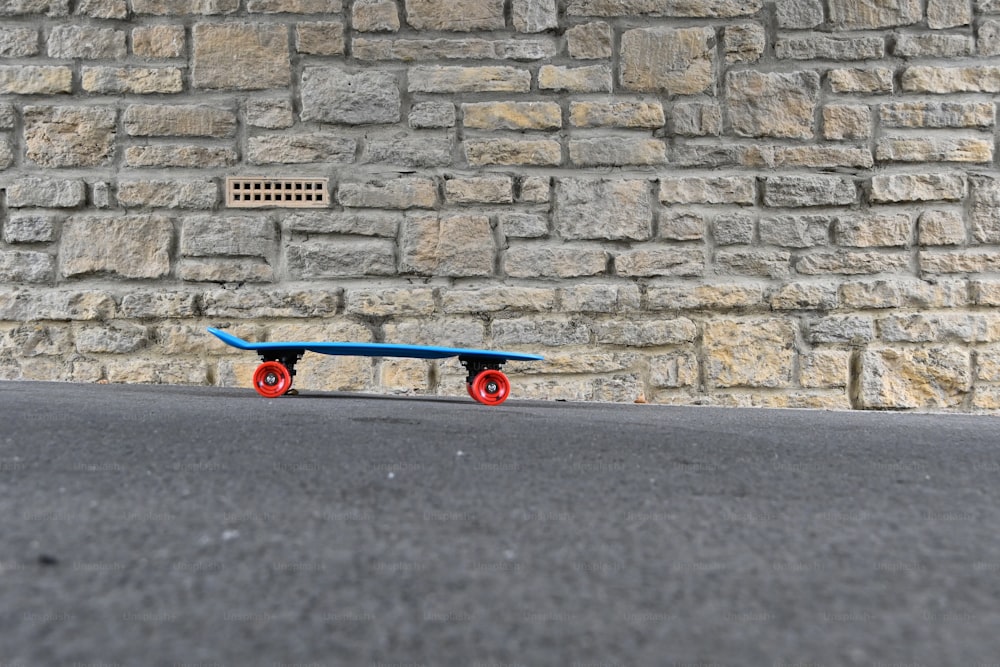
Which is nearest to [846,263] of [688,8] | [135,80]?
[688,8]

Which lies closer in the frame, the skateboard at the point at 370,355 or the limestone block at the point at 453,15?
the skateboard at the point at 370,355

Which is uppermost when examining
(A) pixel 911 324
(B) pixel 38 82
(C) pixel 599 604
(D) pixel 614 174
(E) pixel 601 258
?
(B) pixel 38 82

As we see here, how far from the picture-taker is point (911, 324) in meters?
3.81

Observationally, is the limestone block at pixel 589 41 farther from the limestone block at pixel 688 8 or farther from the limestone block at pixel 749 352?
the limestone block at pixel 749 352

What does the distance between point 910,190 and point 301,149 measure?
115 inches

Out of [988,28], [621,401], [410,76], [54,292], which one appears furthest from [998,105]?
[54,292]

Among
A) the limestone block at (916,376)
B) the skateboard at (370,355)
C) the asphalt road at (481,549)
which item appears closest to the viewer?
the asphalt road at (481,549)

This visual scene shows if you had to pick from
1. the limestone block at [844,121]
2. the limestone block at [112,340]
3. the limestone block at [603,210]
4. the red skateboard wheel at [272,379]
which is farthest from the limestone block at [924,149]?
the limestone block at [112,340]

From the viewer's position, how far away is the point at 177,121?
12.6 feet

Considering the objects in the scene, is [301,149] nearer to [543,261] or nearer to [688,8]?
[543,261]

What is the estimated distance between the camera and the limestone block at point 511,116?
3826mm

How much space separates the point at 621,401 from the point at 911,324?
1431 mm

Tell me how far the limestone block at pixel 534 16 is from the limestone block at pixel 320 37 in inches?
32.8

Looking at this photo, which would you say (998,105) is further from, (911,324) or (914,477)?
(914,477)
